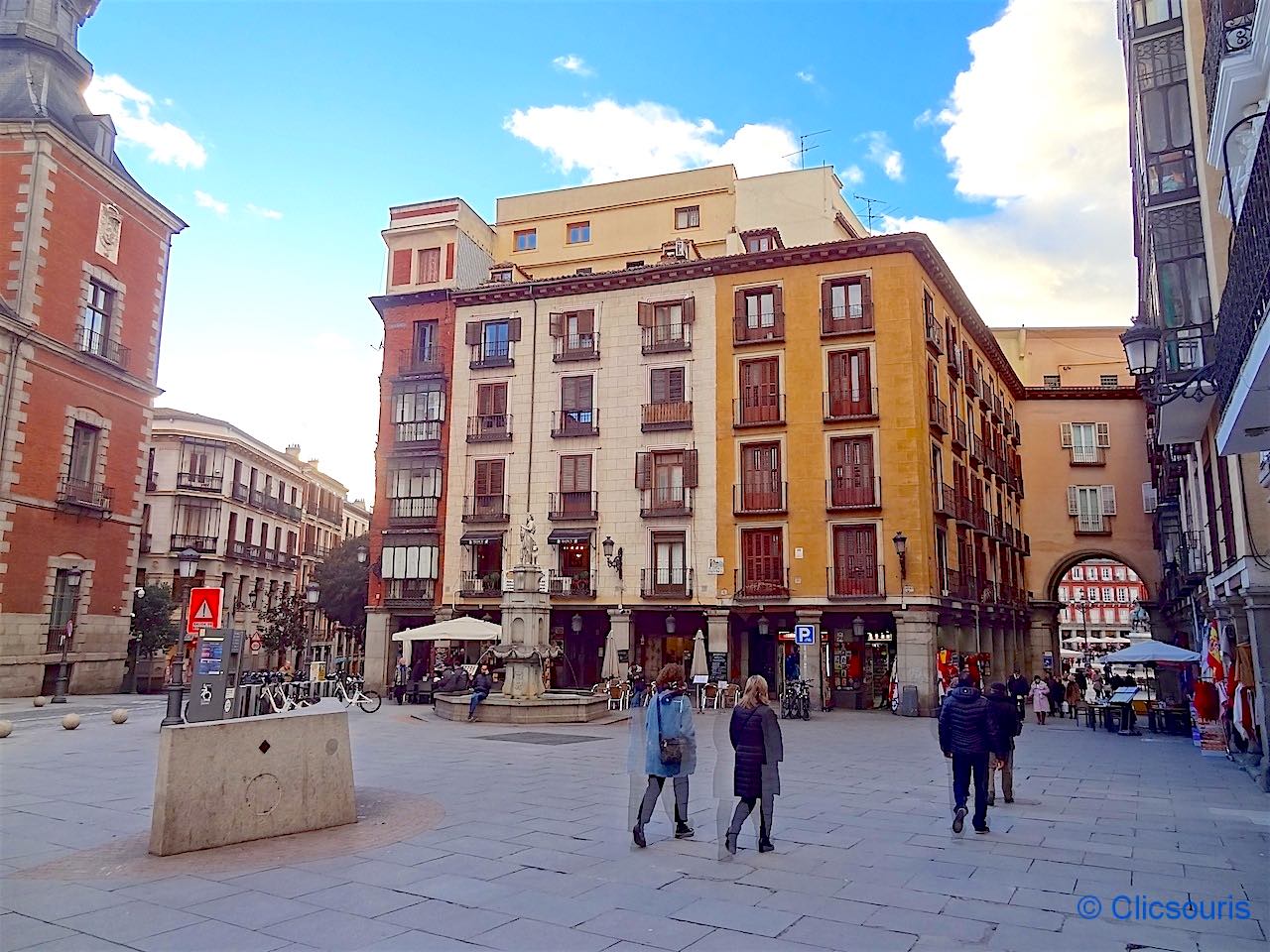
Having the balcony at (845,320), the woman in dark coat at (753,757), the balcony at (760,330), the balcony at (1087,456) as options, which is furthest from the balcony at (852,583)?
the woman in dark coat at (753,757)

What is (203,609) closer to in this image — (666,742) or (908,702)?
(666,742)

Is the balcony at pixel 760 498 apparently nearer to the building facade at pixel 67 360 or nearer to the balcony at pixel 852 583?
the balcony at pixel 852 583

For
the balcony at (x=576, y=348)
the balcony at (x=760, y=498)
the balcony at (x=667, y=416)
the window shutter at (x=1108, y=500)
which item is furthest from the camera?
the window shutter at (x=1108, y=500)

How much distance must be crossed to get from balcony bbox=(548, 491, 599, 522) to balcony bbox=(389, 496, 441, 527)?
5.18 metres

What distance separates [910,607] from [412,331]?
78.8 ft

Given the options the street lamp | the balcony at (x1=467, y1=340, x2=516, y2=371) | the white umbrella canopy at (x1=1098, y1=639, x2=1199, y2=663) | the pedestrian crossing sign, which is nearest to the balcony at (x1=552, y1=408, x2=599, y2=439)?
the balcony at (x1=467, y1=340, x2=516, y2=371)

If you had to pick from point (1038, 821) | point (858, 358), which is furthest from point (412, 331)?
point (1038, 821)

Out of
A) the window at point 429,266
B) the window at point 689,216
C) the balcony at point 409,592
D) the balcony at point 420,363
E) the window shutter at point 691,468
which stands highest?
the window at point 689,216

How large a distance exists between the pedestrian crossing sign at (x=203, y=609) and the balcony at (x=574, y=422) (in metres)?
21.9

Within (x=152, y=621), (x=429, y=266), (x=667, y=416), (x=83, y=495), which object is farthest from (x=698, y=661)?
(x=152, y=621)

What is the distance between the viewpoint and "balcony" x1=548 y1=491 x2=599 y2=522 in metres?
34.8

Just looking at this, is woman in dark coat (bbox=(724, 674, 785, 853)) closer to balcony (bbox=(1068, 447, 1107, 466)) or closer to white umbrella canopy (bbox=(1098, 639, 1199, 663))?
white umbrella canopy (bbox=(1098, 639, 1199, 663))

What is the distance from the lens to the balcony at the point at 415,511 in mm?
36781

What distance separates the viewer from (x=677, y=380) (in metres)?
34.9
